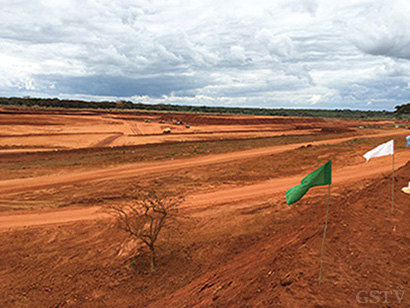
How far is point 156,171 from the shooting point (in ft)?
61.1

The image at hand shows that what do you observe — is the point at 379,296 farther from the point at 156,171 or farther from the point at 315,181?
the point at 156,171

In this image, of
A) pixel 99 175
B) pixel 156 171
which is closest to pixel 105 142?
pixel 99 175

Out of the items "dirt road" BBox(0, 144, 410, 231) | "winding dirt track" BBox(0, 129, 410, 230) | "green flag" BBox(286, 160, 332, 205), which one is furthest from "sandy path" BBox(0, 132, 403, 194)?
"green flag" BBox(286, 160, 332, 205)

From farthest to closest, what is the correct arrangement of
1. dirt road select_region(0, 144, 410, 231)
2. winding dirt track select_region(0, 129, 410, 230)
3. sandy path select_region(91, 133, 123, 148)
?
sandy path select_region(91, 133, 123, 148)
winding dirt track select_region(0, 129, 410, 230)
dirt road select_region(0, 144, 410, 231)

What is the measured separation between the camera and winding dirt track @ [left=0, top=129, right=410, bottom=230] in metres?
11.5

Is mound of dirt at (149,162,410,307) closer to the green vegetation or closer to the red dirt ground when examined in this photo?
the red dirt ground

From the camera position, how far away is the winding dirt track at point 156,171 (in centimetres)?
1149

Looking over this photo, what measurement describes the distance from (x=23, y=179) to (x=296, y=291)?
56.0 feet

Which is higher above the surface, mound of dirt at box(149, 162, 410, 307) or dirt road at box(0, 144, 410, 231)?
mound of dirt at box(149, 162, 410, 307)

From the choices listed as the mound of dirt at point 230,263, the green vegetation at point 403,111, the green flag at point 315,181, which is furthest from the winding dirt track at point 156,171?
the green vegetation at point 403,111

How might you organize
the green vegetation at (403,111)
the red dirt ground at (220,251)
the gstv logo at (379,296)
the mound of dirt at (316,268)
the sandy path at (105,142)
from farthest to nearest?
the green vegetation at (403,111) < the sandy path at (105,142) < the red dirt ground at (220,251) < the mound of dirt at (316,268) < the gstv logo at (379,296)

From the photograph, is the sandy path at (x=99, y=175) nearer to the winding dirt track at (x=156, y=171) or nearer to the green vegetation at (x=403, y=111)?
the winding dirt track at (x=156, y=171)

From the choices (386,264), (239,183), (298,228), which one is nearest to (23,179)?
(239,183)

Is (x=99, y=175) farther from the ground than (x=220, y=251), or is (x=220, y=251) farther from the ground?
(x=99, y=175)
